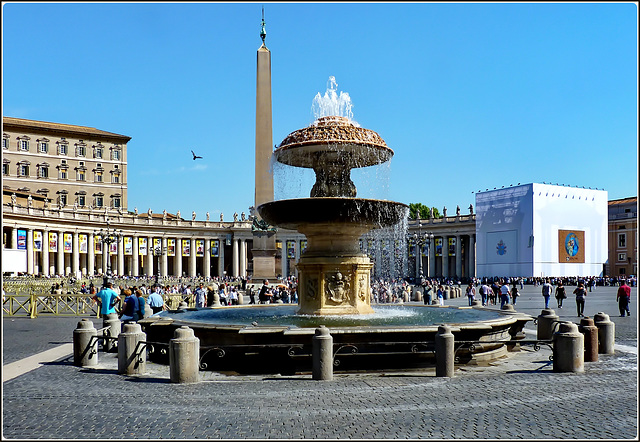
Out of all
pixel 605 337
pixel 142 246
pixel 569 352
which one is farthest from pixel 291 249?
pixel 569 352

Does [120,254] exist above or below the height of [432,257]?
above

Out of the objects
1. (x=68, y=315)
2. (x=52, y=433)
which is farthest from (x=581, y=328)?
(x=68, y=315)

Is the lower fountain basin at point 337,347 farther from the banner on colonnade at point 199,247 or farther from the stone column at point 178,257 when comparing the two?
the stone column at point 178,257

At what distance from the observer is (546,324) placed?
630 inches

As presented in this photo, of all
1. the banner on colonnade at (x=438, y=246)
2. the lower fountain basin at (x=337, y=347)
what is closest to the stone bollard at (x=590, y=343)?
the lower fountain basin at (x=337, y=347)

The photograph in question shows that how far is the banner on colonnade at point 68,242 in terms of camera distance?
85.0 meters

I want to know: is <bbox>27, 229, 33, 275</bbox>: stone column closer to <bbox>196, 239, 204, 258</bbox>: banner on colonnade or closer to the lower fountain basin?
<bbox>196, 239, 204, 258</bbox>: banner on colonnade

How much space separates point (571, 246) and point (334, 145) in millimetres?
54742

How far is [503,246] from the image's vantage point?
6538 centimetres

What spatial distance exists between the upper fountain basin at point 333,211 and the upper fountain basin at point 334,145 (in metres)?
1.72

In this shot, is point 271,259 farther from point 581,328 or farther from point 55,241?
point 55,241

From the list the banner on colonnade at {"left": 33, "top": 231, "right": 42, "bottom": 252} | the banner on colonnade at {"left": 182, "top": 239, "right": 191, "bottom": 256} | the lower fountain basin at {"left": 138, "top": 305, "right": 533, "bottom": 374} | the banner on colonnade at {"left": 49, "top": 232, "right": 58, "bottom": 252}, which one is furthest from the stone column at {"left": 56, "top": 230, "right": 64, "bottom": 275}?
the lower fountain basin at {"left": 138, "top": 305, "right": 533, "bottom": 374}

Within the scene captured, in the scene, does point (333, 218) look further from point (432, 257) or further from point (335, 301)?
point (432, 257)

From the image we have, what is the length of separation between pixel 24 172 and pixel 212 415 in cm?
11068
